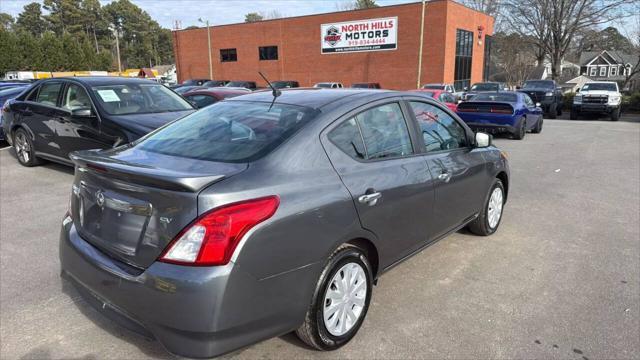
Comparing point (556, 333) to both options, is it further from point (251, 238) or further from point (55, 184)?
point (55, 184)

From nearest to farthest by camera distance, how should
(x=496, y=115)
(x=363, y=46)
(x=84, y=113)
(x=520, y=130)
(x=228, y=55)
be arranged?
(x=84, y=113) < (x=496, y=115) < (x=520, y=130) < (x=363, y=46) < (x=228, y=55)

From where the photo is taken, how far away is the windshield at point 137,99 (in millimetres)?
6777

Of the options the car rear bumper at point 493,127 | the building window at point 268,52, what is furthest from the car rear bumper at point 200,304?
the building window at point 268,52

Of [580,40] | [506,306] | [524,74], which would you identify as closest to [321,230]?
[506,306]

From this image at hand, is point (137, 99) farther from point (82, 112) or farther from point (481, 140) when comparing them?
point (481, 140)

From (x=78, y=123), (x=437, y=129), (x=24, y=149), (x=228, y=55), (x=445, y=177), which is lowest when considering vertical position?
(x=24, y=149)

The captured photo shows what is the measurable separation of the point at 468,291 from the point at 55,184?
20.9 feet

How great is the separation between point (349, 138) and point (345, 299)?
1.04m

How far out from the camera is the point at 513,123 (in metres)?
13.5

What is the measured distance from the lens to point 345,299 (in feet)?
9.39

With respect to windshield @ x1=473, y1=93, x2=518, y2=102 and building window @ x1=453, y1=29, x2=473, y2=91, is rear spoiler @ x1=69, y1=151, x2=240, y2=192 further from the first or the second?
building window @ x1=453, y1=29, x2=473, y2=91

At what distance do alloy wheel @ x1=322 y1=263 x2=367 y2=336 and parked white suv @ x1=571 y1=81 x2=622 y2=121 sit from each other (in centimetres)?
2376

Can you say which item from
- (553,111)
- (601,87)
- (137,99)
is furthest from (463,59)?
(137,99)

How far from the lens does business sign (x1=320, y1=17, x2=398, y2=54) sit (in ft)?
115
